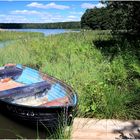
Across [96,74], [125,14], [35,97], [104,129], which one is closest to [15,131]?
[35,97]

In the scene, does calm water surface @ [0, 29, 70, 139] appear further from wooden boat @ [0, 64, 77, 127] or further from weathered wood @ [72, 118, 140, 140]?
weathered wood @ [72, 118, 140, 140]

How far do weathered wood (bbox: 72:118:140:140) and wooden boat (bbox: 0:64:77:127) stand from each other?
0.32 m

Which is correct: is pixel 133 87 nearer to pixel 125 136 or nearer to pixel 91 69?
pixel 91 69

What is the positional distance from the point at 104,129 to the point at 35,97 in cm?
212

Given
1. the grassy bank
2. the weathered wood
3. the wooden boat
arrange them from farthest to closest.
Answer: the grassy bank → the wooden boat → the weathered wood

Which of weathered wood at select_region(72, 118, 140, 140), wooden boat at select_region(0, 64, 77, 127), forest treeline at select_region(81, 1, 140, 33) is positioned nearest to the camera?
weathered wood at select_region(72, 118, 140, 140)

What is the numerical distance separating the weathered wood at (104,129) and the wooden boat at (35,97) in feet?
1.05

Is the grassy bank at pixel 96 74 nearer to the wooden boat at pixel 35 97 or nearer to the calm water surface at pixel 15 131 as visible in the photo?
the wooden boat at pixel 35 97

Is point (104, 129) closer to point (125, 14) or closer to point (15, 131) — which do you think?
point (15, 131)

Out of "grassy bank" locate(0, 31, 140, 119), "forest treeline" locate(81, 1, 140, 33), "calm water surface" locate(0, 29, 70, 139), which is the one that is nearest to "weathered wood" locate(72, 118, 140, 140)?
"grassy bank" locate(0, 31, 140, 119)

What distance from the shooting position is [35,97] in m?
7.93

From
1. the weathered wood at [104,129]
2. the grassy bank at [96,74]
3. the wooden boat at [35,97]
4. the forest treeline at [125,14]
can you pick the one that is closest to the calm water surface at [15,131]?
the wooden boat at [35,97]

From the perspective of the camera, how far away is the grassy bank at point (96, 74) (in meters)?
7.03

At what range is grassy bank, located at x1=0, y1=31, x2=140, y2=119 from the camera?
23.1 feet
